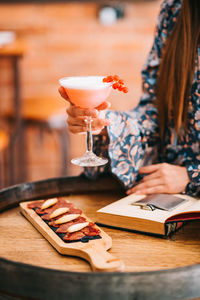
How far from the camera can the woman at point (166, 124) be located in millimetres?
1292

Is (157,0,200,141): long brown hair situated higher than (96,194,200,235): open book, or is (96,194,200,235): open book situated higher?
(157,0,200,141): long brown hair

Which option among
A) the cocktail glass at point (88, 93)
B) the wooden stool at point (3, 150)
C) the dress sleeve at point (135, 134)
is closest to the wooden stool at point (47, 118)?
the wooden stool at point (3, 150)

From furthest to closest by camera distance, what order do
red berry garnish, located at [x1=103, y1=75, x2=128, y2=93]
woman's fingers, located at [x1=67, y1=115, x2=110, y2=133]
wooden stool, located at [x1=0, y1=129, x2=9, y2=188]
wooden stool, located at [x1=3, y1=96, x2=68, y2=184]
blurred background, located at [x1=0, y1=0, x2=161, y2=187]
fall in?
blurred background, located at [x1=0, y1=0, x2=161, y2=187] → wooden stool, located at [x1=3, y1=96, x2=68, y2=184] → wooden stool, located at [x1=0, y1=129, x2=9, y2=188] → woman's fingers, located at [x1=67, y1=115, x2=110, y2=133] → red berry garnish, located at [x1=103, y1=75, x2=128, y2=93]

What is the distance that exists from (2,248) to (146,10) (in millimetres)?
3127

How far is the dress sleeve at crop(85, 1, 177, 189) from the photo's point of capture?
4.41ft

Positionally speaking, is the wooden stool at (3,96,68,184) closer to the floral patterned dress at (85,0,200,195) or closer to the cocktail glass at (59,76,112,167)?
the floral patterned dress at (85,0,200,195)

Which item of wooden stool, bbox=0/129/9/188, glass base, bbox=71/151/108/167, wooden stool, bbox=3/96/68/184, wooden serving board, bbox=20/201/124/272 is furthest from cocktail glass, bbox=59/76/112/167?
wooden stool, bbox=3/96/68/184

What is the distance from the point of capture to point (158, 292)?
0.78 m

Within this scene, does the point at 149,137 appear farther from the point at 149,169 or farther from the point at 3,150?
the point at 3,150

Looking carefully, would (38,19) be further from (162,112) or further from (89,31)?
(162,112)

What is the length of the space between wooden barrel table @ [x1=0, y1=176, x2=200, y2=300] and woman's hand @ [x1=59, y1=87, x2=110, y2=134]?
200 mm

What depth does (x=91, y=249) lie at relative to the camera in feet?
2.98

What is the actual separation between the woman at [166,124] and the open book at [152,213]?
0.09m

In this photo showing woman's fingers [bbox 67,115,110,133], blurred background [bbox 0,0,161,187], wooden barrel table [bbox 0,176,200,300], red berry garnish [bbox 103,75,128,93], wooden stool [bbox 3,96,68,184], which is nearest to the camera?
wooden barrel table [bbox 0,176,200,300]
